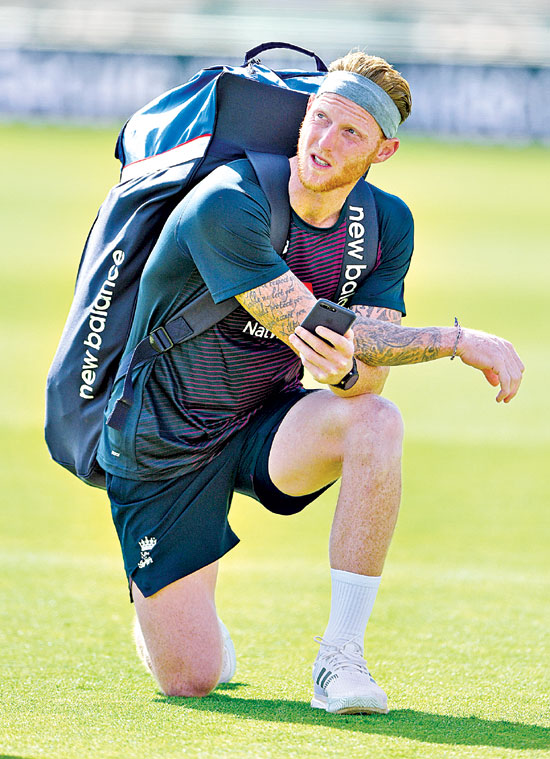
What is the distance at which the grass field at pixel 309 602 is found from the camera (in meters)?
3.01

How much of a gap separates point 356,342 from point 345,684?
970 mm

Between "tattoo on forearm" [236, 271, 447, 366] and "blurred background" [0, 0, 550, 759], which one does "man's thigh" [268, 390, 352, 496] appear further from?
"blurred background" [0, 0, 550, 759]

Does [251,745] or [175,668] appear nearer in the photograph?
[251,745]

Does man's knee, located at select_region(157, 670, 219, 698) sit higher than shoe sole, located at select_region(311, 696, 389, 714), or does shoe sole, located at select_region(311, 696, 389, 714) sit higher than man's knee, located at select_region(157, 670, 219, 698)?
shoe sole, located at select_region(311, 696, 389, 714)

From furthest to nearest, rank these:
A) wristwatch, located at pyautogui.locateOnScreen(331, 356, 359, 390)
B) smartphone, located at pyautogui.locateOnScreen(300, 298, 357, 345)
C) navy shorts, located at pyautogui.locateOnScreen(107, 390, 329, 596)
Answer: navy shorts, located at pyautogui.locateOnScreen(107, 390, 329, 596) < wristwatch, located at pyautogui.locateOnScreen(331, 356, 359, 390) < smartphone, located at pyautogui.locateOnScreen(300, 298, 357, 345)

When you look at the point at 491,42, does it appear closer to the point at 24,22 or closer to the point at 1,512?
the point at 24,22

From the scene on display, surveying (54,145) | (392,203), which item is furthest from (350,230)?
(54,145)

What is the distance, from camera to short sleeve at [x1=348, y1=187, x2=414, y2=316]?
12.0ft

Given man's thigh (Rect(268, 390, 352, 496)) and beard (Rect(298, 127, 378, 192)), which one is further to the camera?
man's thigh (Rect(268, 390, 352, 496))

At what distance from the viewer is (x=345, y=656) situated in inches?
131

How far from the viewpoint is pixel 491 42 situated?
103 feet

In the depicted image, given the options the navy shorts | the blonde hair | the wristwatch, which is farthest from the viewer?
the navy shorts

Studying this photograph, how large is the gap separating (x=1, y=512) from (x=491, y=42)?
92.0 feet

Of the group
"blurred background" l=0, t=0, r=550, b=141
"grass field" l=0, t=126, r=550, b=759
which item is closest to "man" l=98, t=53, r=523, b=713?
"grass field" l=0, t=126, r=550, b=759
